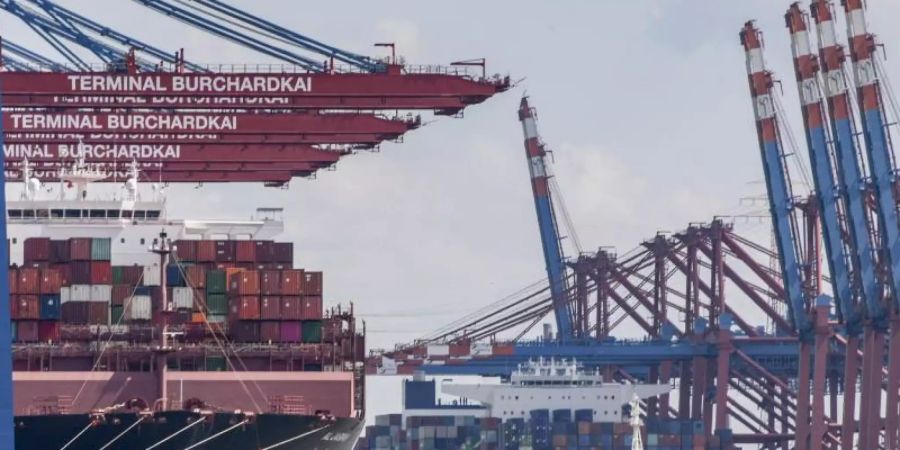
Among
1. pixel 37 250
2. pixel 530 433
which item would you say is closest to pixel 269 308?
pixel 37 250

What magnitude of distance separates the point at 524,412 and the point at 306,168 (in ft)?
128

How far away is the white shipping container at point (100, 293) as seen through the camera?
67.8 m

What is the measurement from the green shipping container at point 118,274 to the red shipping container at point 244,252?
118 inches

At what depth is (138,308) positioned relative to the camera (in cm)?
6769

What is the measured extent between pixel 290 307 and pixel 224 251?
367 cm

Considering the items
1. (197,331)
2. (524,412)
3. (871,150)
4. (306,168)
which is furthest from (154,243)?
(524,412)

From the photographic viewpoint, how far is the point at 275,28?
8206 cm

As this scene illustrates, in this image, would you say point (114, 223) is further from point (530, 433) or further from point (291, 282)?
point (530, 433)

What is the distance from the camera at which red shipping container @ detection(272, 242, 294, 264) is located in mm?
71688

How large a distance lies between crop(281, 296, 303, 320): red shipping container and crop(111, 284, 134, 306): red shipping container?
345 centimetres

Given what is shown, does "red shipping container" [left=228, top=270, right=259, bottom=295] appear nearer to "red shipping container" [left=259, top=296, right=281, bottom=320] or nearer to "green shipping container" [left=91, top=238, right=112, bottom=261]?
"red shipping container" [left=259, top=296, right=281, bottom=320]

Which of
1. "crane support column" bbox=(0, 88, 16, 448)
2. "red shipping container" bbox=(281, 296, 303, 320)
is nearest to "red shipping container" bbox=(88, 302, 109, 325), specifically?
"red shipping container" bbox=(281, 296, 303, 320)

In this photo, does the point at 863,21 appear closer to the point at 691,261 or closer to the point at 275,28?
the point at 275,28

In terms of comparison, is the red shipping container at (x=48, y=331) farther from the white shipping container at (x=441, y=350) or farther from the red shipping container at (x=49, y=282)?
the white shipping container at (x=441, y=350)
